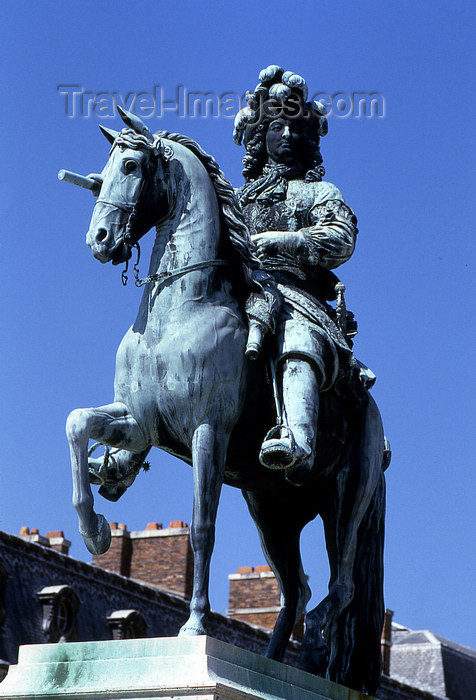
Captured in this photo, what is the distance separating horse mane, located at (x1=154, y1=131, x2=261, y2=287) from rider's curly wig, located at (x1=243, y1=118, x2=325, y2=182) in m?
0.97

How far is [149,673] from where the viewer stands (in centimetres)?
678

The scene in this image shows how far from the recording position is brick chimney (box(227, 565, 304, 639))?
36688 mm

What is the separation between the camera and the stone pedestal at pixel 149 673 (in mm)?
6672

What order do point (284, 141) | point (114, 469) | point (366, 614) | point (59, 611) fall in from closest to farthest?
point (114, 469) < point (366, 614) < point (284, 141) < point (59, 611)

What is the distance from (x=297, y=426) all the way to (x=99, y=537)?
1.25 meters

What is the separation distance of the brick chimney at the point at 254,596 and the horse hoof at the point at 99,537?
1150 inches

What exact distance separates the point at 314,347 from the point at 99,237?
4.56ft

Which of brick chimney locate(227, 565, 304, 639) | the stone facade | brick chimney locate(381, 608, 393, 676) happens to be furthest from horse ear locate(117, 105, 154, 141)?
brick chimney locate(381, 608, 393, 676)

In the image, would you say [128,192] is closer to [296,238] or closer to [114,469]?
[296,238]

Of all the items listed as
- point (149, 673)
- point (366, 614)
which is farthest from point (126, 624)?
point (149, 673)

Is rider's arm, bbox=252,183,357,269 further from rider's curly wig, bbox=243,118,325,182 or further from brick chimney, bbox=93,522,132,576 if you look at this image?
brick chimney, bbox=93,522,132,576

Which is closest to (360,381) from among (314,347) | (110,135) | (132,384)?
(314,347)

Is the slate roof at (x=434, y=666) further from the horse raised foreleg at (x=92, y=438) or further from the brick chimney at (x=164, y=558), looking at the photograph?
the horse raised foreleg at (x=92, y=438)

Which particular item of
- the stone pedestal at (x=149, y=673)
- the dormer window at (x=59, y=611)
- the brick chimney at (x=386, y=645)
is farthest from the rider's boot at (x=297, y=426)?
the brick chimney at (x=386, y=645)
